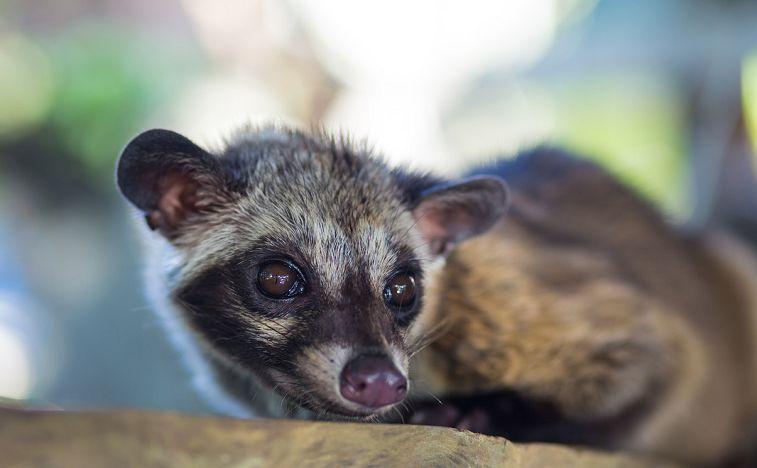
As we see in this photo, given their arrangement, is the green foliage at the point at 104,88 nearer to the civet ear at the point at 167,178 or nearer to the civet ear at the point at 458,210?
the civet ear at the point at 167,178

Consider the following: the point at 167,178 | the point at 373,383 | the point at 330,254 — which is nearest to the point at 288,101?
the point at 167,178

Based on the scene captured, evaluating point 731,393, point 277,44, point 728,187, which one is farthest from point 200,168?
point 277,44

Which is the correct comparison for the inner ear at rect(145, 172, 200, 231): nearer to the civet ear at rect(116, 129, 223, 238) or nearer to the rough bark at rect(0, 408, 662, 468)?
the civet ear at rect(116, 129, 223, 238)

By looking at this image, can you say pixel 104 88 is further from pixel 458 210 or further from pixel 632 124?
pixel 458 210

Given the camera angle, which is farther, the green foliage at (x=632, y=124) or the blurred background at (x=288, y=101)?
the green foliage at (x=632, y=124)

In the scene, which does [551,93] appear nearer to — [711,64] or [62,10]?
[711,64]

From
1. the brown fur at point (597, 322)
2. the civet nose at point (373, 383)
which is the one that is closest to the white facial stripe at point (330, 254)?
the civet nose at point (373, 383)
